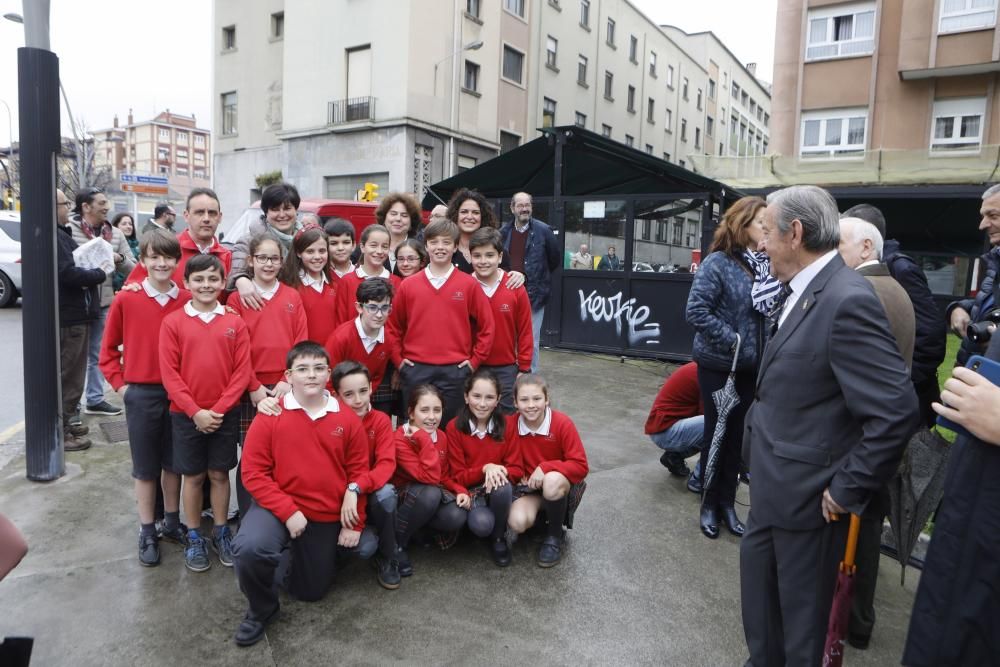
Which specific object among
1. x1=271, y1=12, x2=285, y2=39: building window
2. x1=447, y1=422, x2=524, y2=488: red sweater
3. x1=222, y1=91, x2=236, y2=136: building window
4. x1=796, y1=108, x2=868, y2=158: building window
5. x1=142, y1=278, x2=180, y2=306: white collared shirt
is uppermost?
x1=271, y1=12, x2=285, y2=39: building window

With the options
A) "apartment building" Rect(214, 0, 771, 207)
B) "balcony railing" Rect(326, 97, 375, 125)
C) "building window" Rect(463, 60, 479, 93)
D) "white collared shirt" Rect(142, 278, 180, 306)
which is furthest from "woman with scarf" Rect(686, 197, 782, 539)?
"building window" Rect(463, 60, 479, 93)

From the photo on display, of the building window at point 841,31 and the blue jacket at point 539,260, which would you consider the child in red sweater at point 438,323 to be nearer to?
the blue jacket at point 539,260

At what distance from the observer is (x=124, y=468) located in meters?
4.73

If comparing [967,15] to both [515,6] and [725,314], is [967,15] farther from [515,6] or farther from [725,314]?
[725,314]

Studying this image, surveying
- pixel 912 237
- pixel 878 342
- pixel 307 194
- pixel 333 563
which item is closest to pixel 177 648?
pixel 333 563

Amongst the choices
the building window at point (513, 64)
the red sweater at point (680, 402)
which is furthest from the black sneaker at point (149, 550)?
the building window at point (513, 64)

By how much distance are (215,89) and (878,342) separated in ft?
102

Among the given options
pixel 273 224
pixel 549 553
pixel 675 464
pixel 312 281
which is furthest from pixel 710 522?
pixel 273 224

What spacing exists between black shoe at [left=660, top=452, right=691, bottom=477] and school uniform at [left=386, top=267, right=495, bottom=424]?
1784 mm

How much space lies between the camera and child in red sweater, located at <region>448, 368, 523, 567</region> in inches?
139

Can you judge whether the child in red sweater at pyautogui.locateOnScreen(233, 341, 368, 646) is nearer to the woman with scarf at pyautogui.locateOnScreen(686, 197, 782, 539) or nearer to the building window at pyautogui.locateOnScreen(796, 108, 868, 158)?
the woman with scarf at pyautogui.locateOnScreen(686, 197, 782, 539)

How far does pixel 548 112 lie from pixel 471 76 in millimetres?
4882

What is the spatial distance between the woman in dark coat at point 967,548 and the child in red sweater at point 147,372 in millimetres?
3362

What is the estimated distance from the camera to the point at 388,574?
3.25 m
